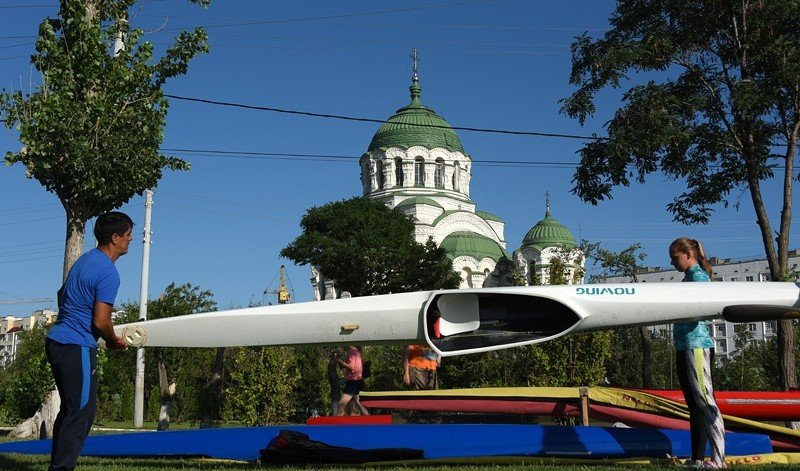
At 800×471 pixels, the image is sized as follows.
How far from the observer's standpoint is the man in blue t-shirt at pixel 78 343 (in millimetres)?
5332

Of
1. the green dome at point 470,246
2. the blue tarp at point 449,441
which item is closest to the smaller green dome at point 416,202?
the green dome at point 470,246

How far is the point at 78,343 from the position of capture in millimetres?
5457

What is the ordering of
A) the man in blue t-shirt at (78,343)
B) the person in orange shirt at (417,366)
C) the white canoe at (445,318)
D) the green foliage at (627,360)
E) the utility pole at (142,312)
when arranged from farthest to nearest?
the green foliage at (627,360)
the utility pole at (142,312)
the person in orange shirt at (417,366)
the white canoe at (445,318)
the man in blue t-shirt at (78,343)

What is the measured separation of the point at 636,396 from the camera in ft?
34.1

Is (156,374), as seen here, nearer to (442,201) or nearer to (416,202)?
(416,202)

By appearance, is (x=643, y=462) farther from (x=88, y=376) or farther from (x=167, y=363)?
(x=167, y=363)

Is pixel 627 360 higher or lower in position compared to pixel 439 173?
lower

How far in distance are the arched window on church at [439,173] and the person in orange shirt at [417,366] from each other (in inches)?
2309

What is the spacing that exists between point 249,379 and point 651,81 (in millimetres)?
12909

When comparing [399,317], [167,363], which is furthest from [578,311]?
[167,363]

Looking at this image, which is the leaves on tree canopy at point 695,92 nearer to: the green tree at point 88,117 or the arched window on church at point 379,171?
the green tree at point 88,117

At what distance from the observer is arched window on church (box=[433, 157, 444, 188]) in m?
72.8

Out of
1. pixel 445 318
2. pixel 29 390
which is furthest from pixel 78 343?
pixel 29 390

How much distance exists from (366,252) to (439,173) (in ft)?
70.7
